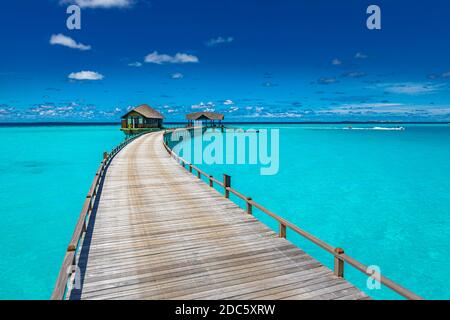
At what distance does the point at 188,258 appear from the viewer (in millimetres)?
7426

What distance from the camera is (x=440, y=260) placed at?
12914 mm

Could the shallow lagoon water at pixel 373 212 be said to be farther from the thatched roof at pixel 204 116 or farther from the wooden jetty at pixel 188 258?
the thatched roof at pixel 204 116

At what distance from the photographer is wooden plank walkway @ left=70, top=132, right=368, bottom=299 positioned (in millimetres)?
6008

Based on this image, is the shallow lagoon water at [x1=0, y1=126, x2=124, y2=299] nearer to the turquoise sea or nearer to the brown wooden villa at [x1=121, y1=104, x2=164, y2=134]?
the turquoise sea

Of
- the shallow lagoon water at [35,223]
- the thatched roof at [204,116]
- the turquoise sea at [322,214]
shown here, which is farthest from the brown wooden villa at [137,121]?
the shallow lagoon water at [35,223]

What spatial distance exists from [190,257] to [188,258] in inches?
2.9

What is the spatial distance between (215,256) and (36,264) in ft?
32.0

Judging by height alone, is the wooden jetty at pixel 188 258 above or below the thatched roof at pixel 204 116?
below

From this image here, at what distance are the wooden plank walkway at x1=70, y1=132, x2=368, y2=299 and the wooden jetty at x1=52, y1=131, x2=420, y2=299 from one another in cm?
2

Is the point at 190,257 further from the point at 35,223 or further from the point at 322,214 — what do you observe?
the point at 35,223

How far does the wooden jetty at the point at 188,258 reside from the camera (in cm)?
596

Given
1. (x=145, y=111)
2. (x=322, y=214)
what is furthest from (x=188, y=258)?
(x=145, y=111)

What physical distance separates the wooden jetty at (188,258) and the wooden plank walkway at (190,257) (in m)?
0.02
